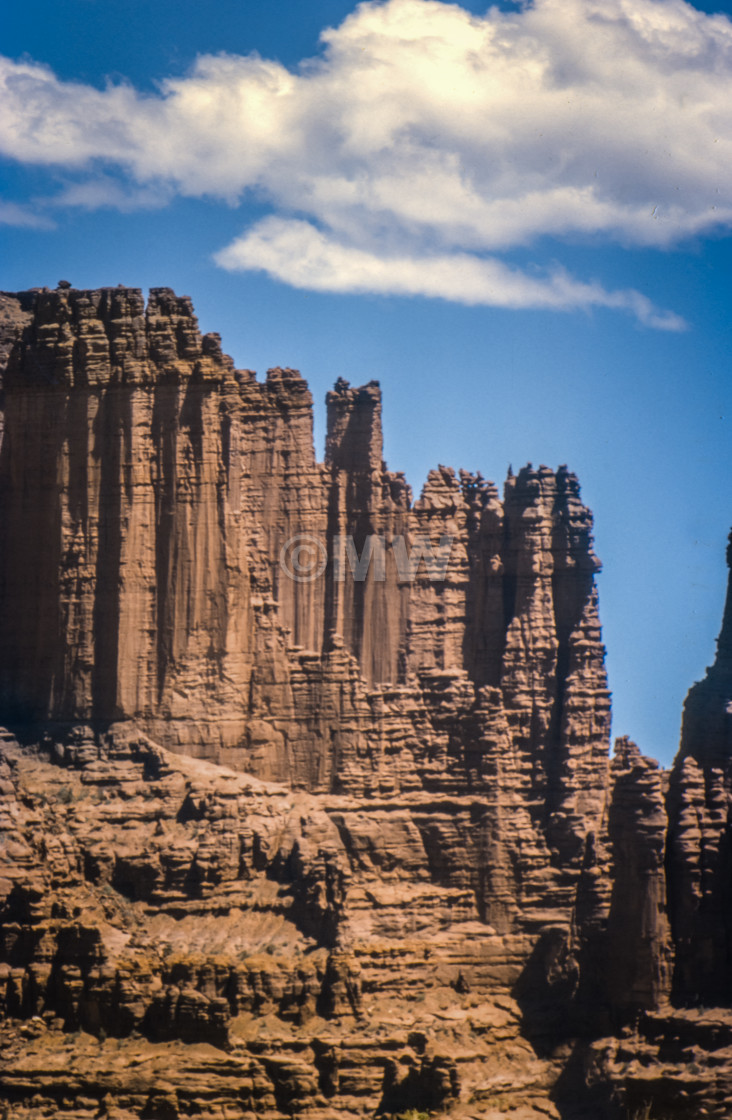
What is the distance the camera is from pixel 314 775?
95750mm

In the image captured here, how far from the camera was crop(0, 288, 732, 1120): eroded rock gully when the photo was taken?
8862 centimetres

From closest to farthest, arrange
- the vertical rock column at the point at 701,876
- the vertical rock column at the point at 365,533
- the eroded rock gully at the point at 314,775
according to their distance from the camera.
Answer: the eroded rock gully at the point at 314,775, the vertical rock column at the point at 701,876, the vertical rock column at the point at 365,533

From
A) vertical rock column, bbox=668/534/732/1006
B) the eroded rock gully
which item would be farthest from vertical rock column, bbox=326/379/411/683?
vertical rock column, bbox=668/534/732/1006

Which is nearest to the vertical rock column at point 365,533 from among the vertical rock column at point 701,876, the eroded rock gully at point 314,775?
the eroded rock gully at point 314,775

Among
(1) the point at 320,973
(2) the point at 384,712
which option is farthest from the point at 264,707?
(1) the point at 320,973

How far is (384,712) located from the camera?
96.1 metres

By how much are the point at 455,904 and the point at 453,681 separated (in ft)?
22.2

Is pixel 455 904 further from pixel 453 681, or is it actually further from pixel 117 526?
pixel 117 526

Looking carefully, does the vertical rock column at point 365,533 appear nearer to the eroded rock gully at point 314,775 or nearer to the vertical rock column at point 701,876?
the eroded rock gully at point 314,775

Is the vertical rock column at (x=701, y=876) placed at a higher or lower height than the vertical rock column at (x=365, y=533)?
lower

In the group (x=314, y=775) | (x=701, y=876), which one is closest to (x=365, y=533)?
(x=314, y=775)

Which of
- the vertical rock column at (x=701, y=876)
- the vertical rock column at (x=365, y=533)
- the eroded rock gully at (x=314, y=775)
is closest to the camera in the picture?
the eroded rock gully at (x=314, y=775)

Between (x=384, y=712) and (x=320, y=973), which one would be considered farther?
(x=384, y=712)

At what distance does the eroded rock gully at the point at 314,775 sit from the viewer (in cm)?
8862
